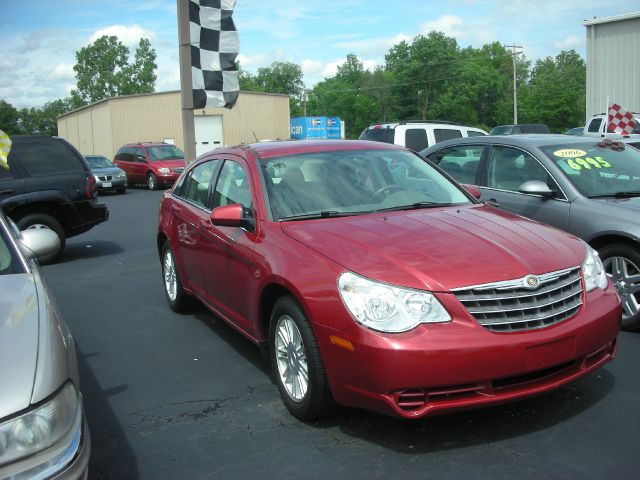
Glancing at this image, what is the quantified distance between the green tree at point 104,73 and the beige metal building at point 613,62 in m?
92.8

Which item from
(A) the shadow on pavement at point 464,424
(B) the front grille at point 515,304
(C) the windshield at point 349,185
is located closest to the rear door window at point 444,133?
(C) the windshield at point 349,185

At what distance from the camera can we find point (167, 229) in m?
6.02

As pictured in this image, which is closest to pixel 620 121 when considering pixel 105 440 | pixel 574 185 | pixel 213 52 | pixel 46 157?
pixel 213 52

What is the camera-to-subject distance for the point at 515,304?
10.5 ft

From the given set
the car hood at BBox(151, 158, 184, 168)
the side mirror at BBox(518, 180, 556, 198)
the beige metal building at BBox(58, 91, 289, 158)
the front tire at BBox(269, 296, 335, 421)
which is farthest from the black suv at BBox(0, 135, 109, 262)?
the beige metal building at BBox(58, 91, 289, 158)

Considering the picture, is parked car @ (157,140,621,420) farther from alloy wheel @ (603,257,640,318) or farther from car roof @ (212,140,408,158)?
alloy wheel @ (603,257,640,318)

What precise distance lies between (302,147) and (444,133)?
1066 centimetres

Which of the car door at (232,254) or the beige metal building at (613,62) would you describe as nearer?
the car door at (232,254)

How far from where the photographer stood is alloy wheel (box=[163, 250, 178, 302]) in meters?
6.02

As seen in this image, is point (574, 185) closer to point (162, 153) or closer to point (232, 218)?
point (232, 218)

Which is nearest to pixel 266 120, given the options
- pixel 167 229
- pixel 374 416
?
A: pixel 167 229

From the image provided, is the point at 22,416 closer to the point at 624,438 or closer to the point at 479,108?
the point at 624,438

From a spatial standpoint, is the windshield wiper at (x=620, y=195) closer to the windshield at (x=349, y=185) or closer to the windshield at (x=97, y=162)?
the windshield at (x=349, y=185)

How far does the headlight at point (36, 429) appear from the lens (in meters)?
2.04
